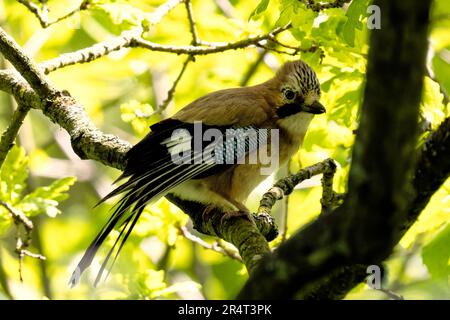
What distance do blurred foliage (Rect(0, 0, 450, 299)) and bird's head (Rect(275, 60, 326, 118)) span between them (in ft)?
0.40

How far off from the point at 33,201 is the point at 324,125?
277 cm

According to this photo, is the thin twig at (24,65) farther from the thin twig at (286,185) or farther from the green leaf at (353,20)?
the green leaf at (353,20)

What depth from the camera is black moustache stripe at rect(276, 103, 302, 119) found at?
6.58m

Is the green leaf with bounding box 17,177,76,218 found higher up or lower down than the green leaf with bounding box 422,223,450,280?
higher up

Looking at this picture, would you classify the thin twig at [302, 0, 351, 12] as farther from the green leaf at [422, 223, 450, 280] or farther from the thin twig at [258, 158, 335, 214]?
the green leaf at [422, 223, 450, 280]

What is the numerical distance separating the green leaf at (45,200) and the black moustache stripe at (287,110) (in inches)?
77.8

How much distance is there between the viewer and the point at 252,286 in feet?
8.40

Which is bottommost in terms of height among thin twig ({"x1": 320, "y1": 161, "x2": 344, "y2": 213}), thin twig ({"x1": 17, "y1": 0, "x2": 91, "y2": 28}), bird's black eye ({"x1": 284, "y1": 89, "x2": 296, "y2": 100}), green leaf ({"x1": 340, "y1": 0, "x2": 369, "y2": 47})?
thin twig ({"x1": 320, "y1": 161, "x2": 344, "y2": 213})

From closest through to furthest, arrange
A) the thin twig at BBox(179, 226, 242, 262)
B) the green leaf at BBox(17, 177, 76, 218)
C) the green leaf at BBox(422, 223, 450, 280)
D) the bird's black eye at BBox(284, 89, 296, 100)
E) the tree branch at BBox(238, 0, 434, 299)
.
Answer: the tree branch at BBox(238, 0, 434, 299)
the green leaf at BBox(422, 223, 450, 280)
the green leaf at BBox(17, 177, 76, 218)
the bird's black eye at BBox(284, 89, 296, 100)
the thin twig at BBox(179, 226, 242, 262)

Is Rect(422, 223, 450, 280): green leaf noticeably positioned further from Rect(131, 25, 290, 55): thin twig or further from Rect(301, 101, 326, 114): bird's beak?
Rect(131, 25, 290, 55): thin twig

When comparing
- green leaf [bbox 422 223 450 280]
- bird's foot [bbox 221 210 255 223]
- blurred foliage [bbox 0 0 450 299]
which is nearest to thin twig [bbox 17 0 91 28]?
blurred foliage [bbox 0 0 450 299]

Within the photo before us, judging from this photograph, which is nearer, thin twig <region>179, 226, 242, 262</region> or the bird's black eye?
the bird's black eye

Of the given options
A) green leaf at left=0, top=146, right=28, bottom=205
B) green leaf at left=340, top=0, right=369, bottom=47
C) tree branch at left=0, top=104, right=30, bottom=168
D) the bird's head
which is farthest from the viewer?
the bird's head

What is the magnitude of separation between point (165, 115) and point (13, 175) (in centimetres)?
278
